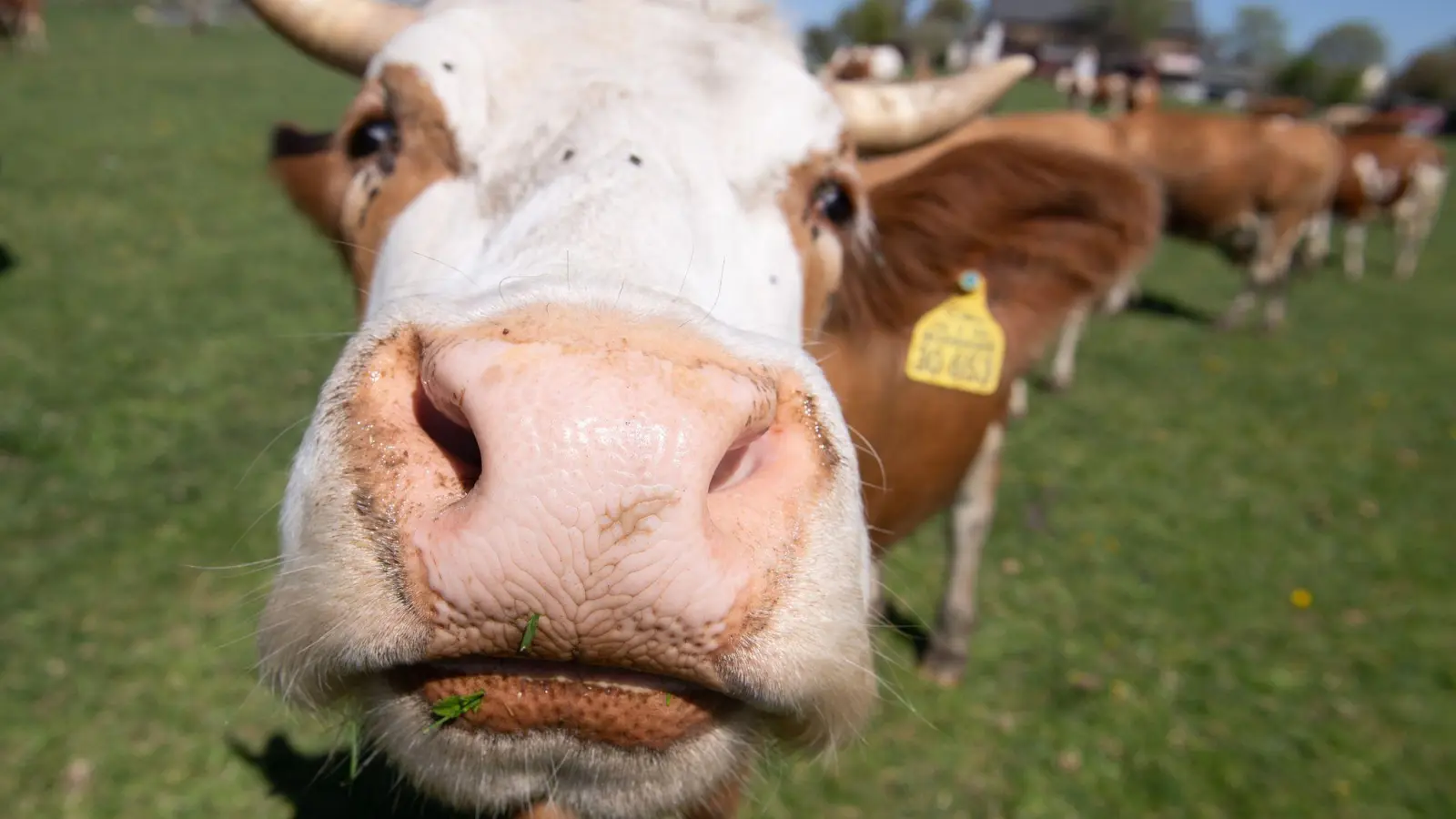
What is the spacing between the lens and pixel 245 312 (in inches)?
266

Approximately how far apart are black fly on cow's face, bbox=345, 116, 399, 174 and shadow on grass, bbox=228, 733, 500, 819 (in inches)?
79.2

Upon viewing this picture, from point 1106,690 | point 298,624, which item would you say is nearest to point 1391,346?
point 1106,690

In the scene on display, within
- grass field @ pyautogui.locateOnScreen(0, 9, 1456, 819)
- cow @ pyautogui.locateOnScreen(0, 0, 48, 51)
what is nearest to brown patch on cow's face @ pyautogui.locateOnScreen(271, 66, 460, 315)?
grass field @ pyautogui.locateOnScreen(0, 9, 1456, 819)

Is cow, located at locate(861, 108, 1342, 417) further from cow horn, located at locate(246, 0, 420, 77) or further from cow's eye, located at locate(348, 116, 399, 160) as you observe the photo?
cow's eye, located at locate(348, 116, 399, 160)

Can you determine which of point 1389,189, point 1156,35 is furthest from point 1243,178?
point 1156,35

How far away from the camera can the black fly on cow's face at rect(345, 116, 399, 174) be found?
1825 millimetres

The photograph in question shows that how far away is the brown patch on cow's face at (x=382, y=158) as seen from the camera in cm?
170

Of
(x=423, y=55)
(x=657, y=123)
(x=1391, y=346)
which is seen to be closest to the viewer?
(x=657, y=123)

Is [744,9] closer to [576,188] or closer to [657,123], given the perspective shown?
[657,123]

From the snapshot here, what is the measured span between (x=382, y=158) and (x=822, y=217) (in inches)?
38.4

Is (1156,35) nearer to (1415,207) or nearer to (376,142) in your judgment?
(1415,207)

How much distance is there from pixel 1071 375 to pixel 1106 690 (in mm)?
4579

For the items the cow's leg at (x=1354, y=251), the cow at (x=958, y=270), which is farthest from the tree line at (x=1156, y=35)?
the cow at (x=958, y=270)

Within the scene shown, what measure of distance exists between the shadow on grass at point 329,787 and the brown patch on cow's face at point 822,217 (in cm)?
210
